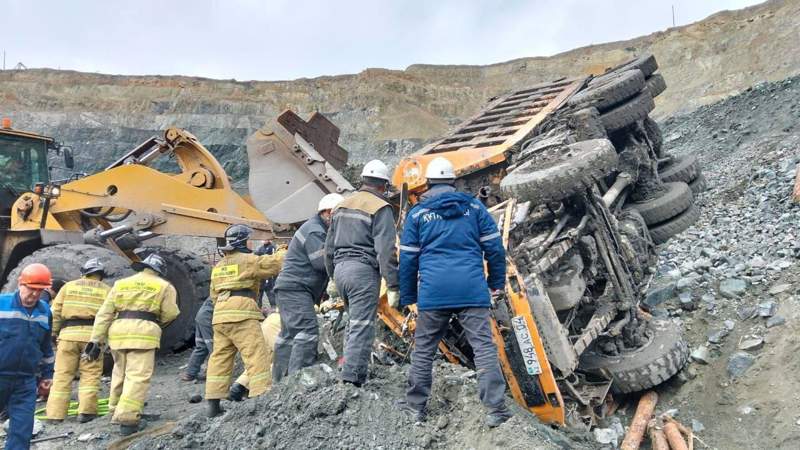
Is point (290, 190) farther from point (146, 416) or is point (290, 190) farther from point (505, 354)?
point (505, 354)

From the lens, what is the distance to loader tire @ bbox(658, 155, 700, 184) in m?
6.87

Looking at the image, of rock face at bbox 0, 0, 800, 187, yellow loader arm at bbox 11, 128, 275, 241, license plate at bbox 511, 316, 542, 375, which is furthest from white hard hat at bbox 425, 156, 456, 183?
rock face at bbox 0, 0, 800, 187

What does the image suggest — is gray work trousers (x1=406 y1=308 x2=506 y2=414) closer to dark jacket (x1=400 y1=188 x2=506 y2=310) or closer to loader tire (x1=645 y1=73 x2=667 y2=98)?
dark jacket (x1=400 y1=188 x2=506 y2=310)

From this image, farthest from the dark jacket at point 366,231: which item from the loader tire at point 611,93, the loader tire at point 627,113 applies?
the loader tire at point 627,113

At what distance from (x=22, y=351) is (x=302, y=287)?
172 centimetres

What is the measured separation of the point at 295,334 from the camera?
14.0 ft

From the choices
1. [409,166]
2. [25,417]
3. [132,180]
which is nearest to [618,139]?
[409,166]

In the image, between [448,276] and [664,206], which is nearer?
[448,276]

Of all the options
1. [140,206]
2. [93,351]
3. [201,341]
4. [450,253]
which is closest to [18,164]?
[140,206]

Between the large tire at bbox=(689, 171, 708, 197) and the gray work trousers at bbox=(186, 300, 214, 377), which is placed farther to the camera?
the large tire at bbox=(689, 171, 708, 197)

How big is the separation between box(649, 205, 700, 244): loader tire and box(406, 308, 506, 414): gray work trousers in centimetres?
351

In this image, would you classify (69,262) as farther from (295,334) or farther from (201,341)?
(295,334)

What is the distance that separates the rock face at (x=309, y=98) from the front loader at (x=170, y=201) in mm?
17461

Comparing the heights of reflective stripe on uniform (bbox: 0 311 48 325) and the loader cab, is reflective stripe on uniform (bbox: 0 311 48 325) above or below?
below
